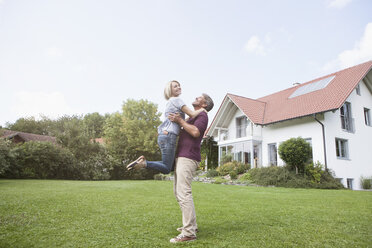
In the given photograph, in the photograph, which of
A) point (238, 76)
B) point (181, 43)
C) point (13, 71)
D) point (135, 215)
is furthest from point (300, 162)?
point (13, 71)

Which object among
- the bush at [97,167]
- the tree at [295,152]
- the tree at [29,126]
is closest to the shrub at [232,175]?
the tree at [295,152]

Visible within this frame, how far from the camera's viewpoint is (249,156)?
19.6 m

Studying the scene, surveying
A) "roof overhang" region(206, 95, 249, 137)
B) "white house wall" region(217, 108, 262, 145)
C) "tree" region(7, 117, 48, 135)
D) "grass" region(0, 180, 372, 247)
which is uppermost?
"tree" region(7, 117, 48, 135)

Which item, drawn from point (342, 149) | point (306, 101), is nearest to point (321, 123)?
point (306, 101)

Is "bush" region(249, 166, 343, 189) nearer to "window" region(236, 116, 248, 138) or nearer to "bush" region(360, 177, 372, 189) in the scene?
"bush" region(360, 177, 372, 189)

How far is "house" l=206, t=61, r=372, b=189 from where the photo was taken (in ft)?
49.3

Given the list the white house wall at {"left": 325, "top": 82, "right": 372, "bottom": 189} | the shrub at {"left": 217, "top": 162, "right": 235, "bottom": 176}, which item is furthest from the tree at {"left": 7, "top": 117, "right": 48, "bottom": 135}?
the white house wall at {"left": 325, "top": 82, "right": 372, "bottom": 189}

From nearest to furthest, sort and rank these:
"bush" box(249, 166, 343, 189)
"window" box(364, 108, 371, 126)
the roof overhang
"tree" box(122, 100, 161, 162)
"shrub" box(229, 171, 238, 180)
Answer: "bush" box(249, 166, 343, 189), "shrub" box(229, 171, 238, 180), "window" box(364, 108, 371, 126), the roof overhang, "tree" box(122, 100, 161, 162)

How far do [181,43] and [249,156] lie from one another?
33.5 feet

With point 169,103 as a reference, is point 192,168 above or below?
below

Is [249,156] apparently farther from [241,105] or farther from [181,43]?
[181,43]

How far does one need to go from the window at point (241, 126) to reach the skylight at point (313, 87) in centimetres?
418

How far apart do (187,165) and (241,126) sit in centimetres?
1880

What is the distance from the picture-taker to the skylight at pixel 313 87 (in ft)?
58.0
